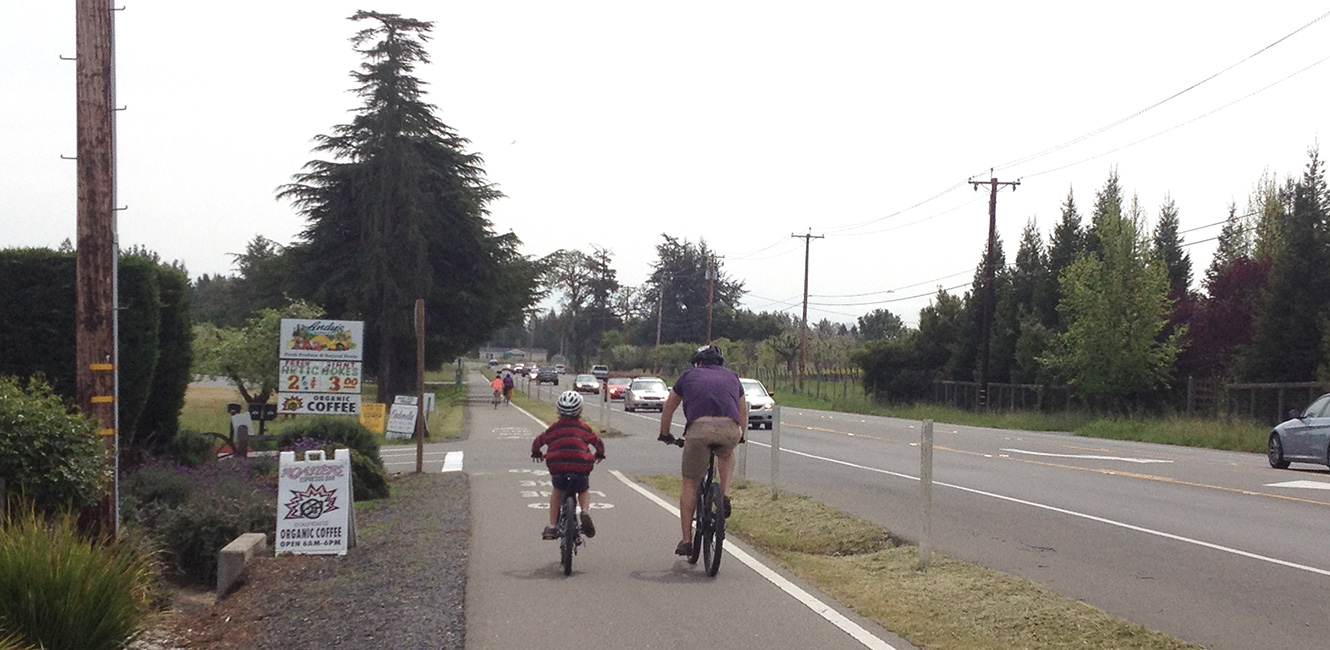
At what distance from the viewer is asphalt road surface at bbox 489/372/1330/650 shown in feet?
27.8

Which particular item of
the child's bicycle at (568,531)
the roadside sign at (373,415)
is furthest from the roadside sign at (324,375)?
the child's bicycle at (568,531)

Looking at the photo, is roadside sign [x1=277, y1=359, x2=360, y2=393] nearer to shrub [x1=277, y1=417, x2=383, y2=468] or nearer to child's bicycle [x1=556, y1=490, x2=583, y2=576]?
shrub [x1=277, y1=417, x2=383, y2=468]

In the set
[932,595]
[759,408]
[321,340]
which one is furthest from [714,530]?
[759,408]

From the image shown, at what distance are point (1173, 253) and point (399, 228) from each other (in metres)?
39.5

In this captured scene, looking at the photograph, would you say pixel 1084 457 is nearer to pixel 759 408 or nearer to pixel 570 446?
pixel 759 408

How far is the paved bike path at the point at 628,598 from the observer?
7227 mm

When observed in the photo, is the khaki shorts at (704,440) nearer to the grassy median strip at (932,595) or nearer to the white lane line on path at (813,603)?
the white lane line on path at (813,603)

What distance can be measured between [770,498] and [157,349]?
7802 mm

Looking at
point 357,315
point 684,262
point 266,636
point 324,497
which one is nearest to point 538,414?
point 357,315

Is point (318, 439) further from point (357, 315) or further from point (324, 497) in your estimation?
point (357, 315)

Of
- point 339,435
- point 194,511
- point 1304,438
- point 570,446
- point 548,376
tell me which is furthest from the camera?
point 548,376

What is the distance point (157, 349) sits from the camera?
595 inches

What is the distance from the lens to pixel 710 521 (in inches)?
365

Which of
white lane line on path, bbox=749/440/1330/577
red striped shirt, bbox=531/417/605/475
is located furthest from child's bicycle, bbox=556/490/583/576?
white lane line on path, bbox=749/440/1330/577
